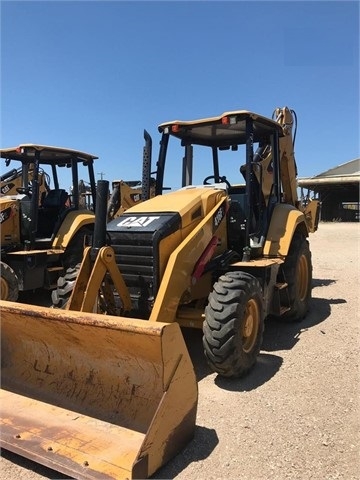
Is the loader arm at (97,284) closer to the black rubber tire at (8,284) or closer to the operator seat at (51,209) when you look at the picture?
the black rubber tire at (8,284)

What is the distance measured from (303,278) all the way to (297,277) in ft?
1.47

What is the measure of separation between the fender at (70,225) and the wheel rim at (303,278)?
13.0ft

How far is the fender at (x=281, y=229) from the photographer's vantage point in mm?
5871

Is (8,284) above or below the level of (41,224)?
below

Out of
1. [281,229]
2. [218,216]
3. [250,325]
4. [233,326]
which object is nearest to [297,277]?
[281,229]

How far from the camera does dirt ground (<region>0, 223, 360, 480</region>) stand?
306 centimetres

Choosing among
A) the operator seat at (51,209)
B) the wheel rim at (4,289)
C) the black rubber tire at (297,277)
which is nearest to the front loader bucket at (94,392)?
the wheel rim at (4,289)

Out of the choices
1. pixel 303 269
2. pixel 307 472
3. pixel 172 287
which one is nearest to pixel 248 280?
pixel 172 287

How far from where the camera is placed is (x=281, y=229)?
19.9 feet

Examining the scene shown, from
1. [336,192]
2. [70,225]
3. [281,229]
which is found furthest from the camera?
[336,192]

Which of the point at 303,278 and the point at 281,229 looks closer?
the point at 281,229

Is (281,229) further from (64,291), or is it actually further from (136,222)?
(64,291)

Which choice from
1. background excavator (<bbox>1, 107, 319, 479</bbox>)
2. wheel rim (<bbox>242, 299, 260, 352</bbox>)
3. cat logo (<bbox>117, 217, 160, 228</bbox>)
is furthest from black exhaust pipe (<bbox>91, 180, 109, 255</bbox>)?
wheel rim (<bbox>242, 299, 260, 352</bbox>)

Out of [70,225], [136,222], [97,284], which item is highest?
[136,222]
